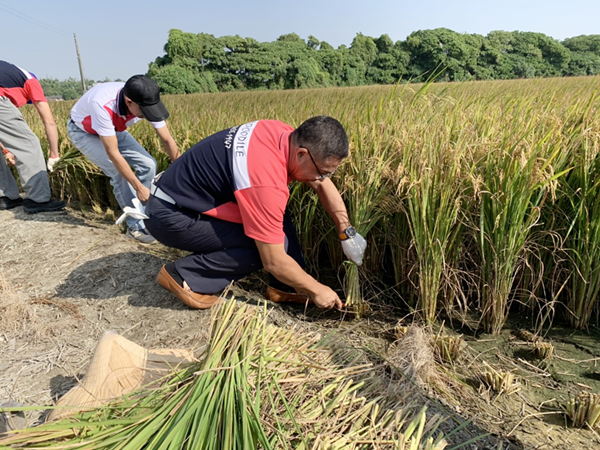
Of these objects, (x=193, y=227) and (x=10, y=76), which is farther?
(x=10, y=76)

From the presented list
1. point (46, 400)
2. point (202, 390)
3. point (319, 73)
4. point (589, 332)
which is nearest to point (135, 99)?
point (46, 400)

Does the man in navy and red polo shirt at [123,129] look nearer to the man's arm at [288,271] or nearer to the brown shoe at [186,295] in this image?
the brown shoe at [186,295]

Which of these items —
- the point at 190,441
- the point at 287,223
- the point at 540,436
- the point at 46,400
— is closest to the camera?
the point at 190,441

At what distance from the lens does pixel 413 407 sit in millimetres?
1312

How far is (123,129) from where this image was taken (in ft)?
10.8

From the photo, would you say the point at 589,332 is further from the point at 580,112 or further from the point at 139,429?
the point at 139,429

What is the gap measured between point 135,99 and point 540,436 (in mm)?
3128

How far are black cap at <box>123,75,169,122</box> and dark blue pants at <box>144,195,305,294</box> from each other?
943 mm

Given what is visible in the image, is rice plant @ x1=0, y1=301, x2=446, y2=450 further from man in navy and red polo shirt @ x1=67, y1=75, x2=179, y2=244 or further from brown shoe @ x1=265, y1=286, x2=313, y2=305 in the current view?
man in navy and red polo shirt @ x1=67, y1=75, x2=179, y2=244

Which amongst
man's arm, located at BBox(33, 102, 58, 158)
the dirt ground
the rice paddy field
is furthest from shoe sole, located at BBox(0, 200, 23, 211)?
the rice paddy field

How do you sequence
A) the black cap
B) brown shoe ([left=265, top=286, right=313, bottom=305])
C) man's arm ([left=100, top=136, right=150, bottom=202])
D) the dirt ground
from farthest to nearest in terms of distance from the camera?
man's arm ([left=100, top=136, right=150, bottom=202])
the black cap
brown shoe ([left=265, top=286, right=313, bottom=305])
the dirt ground

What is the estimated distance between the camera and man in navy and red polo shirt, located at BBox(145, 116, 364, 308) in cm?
181

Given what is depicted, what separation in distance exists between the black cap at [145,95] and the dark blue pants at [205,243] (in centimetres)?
94

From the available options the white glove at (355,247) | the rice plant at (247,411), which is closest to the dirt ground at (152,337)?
the rice plant at (247,411)
